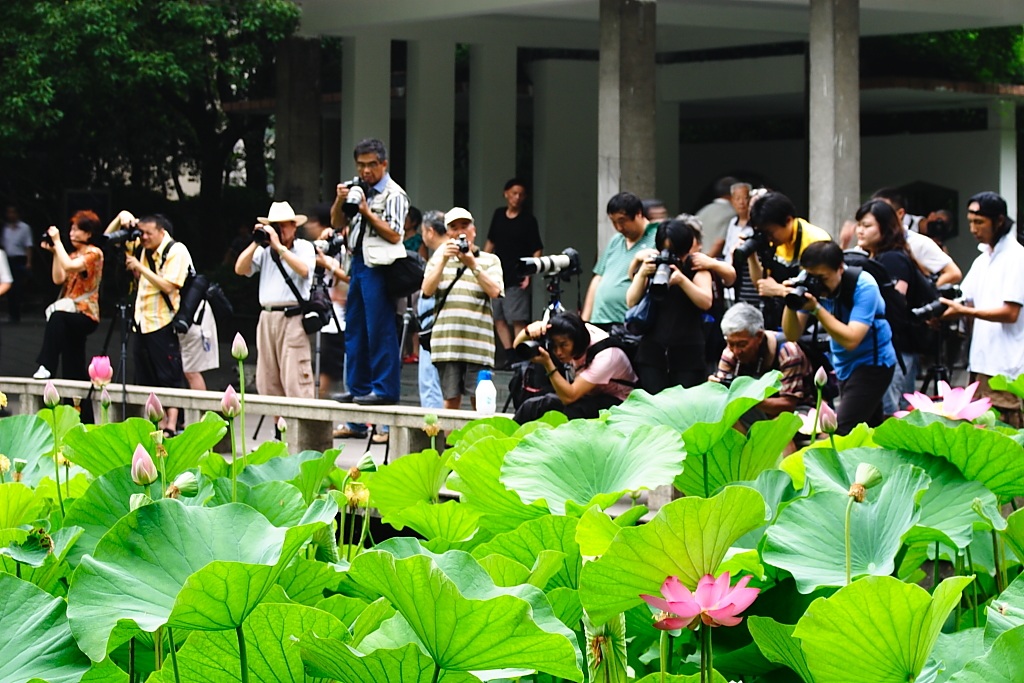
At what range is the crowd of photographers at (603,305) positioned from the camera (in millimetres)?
A: 5879

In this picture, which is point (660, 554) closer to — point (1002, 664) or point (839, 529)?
point (1002, 664)

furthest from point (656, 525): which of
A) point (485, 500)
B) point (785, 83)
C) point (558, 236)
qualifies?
point (785, 83)

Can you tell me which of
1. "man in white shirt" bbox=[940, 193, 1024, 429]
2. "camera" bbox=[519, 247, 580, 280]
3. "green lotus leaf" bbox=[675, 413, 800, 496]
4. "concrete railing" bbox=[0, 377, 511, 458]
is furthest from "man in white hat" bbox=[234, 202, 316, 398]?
"green lotus leaf" bbox=[675, 413, 800, 496]

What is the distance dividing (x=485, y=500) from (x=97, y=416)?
657 centimetres

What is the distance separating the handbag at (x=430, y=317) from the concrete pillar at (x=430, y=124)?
26.9 feet

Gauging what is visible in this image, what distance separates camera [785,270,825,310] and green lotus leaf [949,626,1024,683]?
407 centimetres

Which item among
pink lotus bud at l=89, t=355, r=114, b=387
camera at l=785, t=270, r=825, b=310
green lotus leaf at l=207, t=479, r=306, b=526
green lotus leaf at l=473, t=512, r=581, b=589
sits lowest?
green lotus leaf at l=473, t=512, r=581, b=589

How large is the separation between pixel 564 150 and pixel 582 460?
15362 millimetres

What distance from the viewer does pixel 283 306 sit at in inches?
326

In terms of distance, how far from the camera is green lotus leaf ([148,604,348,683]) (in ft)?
5.29

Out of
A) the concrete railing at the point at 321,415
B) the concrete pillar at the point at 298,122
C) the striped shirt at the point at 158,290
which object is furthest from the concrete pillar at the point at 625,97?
the concrete railing at the point at 321,415

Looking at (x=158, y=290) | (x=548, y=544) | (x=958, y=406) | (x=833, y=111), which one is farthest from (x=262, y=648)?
(x=833, y=111)

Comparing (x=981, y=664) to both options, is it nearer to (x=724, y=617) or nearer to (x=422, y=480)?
(x=724, y=617)

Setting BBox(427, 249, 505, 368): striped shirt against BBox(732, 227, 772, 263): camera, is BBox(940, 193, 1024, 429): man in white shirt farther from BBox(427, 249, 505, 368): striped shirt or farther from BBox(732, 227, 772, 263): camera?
BBox(427, 249, 505, 368): striped shirt
